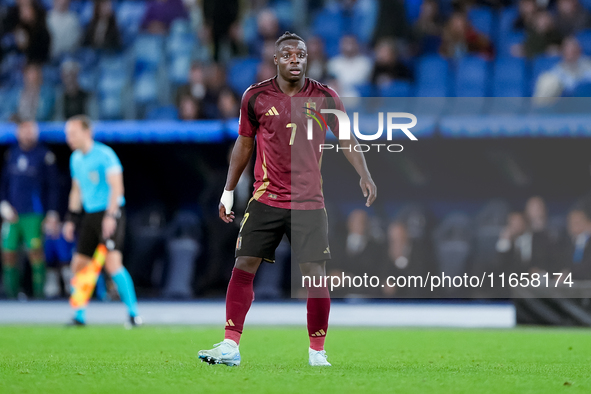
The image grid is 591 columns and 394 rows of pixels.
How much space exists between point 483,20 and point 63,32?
752cm

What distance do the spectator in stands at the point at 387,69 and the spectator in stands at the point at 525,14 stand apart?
213cm

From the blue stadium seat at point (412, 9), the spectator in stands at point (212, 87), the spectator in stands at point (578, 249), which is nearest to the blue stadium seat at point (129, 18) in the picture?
the spectator in stands at point (212, 87)

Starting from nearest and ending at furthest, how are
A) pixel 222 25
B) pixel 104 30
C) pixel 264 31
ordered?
pixel 264 31 < pixel 222 25 < pixel 104 30

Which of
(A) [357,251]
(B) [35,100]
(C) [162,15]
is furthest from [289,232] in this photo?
(C) [162,15]

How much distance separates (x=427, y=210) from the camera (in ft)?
42.6

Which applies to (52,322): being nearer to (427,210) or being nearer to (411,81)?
(427,210)

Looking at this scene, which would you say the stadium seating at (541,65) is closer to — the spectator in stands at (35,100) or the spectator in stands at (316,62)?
the spectator in stands at (316,62)

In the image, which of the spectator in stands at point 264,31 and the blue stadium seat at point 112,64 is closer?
the spectator in stands at point 264,31

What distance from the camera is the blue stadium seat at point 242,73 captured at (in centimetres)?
1446

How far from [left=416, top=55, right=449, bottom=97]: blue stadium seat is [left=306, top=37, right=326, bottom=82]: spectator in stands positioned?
1.50m

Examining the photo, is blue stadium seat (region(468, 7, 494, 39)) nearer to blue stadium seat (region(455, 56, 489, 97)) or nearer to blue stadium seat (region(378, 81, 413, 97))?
blue stadium seat (region(455, 56, 489, 97))

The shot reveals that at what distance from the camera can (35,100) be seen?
1486 cm

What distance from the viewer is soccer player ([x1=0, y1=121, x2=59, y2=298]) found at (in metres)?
13.0

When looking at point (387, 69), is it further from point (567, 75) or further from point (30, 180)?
point (30, 180)
